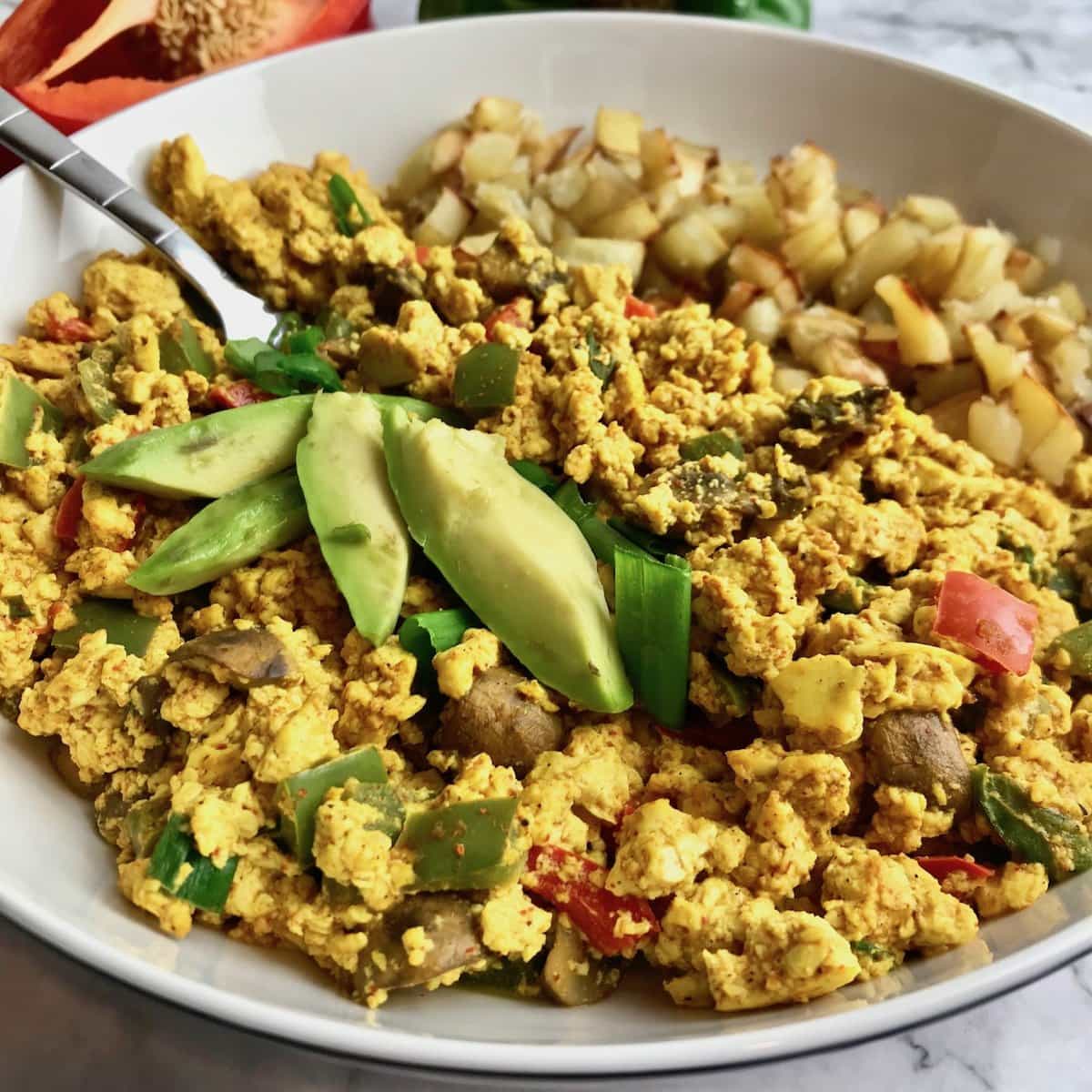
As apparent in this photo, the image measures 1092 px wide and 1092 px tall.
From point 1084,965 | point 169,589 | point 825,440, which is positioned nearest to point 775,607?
point 825,440

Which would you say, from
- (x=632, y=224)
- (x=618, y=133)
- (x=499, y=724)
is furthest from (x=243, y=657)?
(x=618, y=133)

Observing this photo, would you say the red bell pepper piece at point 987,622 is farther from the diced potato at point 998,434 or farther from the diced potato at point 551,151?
the diced potato at point 551,151

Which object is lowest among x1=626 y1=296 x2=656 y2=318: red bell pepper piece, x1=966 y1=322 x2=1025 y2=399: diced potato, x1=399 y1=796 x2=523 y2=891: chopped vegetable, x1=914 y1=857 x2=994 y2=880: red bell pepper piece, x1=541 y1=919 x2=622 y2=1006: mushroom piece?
x1=541 y1=919 x2=622 y2=1006: mushroom piece

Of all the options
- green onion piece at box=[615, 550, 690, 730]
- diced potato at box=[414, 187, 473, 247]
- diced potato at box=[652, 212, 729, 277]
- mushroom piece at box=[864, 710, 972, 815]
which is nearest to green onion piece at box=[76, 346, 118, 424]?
diced potato at box=[414, 187, 473, 247]

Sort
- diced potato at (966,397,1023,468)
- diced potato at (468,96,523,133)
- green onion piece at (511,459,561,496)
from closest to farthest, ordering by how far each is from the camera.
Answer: green onion piece at (511,459,561,496)
diced potato at (966,397,1023,468)
diced potato at (468,96,523,133)

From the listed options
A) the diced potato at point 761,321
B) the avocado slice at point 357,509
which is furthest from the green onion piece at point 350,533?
the diced potato at point 761,321

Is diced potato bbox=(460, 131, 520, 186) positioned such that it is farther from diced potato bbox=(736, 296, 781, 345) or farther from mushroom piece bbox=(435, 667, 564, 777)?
mushroom piece bbox=(435, 667, 564, 777)

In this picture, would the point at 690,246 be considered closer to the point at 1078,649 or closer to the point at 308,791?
the point at 1078,649
